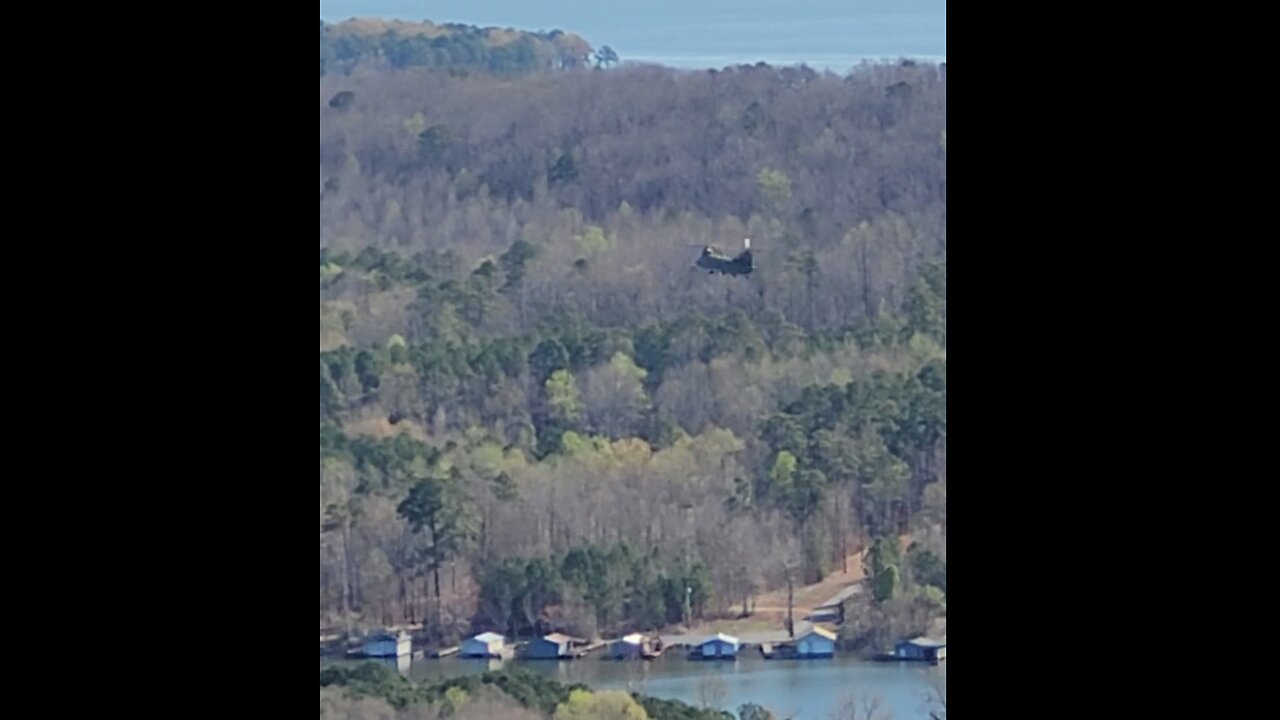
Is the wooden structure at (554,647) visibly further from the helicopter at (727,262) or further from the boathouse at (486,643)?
the helicopter at (727,262)

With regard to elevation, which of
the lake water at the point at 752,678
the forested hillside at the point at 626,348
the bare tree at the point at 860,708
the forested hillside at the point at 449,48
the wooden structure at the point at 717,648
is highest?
the forested hillside at the point at 449,48

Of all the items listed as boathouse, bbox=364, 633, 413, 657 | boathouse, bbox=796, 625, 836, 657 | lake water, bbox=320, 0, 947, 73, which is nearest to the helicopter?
lake water, bbox=320, 0, 947, 73

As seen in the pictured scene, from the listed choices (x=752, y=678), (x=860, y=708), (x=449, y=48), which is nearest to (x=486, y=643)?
(x=752, y=678)

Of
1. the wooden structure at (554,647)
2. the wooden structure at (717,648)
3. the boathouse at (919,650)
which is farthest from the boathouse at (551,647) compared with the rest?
the boathouse at (919,650)

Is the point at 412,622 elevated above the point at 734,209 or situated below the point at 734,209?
below
